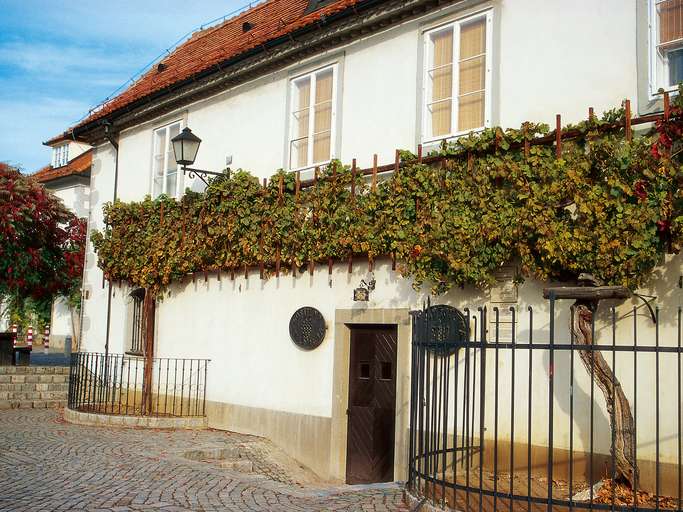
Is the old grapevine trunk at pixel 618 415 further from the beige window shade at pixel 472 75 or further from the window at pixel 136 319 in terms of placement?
the window at pixel 136 319

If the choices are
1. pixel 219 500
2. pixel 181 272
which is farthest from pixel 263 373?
pixel 219 500

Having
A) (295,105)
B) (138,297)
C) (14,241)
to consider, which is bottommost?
(138,297)

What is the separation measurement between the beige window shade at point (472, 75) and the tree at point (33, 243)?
1278cm

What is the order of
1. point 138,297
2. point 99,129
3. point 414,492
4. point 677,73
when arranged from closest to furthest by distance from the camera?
point 414,492
point 677,73
point 138,297
point 99,129

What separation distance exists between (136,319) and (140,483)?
8463 millimetres

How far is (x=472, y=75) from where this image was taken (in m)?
10.6

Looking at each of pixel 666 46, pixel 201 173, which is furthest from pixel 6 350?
pixel 666 46

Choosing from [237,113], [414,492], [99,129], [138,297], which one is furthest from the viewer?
[99,129]

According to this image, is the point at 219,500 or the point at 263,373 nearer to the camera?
the point at 219,500

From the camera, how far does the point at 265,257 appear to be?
13016 millimetres

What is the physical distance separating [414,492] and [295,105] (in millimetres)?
7515

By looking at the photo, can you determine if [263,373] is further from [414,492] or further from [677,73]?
[677,73]

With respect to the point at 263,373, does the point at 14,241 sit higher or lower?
higher

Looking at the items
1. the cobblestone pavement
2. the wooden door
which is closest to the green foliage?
the wooden door
